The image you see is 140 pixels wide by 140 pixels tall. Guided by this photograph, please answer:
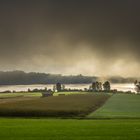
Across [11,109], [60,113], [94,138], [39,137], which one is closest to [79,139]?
[94,138]

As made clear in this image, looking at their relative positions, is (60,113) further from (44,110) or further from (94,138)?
(94,138)

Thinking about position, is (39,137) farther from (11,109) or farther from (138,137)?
(11,109)

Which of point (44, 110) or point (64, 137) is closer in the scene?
point (64, 137)

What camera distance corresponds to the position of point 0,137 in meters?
32.4

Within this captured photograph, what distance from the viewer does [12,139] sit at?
3069cm

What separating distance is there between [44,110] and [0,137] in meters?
42.7

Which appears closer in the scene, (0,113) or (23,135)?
(23,135)

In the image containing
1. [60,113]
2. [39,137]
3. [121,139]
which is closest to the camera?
[121,139]

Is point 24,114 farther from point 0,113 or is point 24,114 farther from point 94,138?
point 94,138

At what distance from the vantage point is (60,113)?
72.2 m

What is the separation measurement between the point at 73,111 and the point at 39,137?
42658mm

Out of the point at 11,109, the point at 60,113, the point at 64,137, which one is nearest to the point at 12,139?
the point at 64,137

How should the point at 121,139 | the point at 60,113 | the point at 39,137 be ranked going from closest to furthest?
the point at 121,139
the point at 39,137
the point at 60,113

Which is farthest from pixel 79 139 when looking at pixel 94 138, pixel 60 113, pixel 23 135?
pixel 60 113
